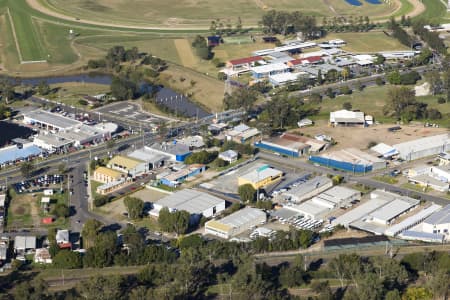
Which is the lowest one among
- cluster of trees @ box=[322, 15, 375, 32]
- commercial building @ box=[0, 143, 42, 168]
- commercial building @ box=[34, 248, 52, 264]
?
commercial building @ box=[34, 248, 52, 264]

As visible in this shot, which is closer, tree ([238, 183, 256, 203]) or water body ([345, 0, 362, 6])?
tree ([238, 183, 256, 203])

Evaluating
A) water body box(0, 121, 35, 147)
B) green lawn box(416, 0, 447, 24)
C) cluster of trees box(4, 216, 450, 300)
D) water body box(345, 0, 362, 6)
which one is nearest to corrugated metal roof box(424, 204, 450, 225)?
cluster of trees box(4, 216, 450, 300)

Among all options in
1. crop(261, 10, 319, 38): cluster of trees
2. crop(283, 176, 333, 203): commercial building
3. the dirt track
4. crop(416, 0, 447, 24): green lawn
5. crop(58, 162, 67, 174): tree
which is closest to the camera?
crop(283, 176, 333, 203): commercial building

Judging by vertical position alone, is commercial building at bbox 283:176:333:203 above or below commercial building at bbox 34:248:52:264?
above

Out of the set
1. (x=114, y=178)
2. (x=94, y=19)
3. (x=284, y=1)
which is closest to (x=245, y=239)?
(x=114, y=178)

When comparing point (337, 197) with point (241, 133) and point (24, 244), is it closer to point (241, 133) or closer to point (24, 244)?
point (241, 133)

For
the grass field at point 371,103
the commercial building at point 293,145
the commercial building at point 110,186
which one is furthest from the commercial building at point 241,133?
the commercial building at point 110,186

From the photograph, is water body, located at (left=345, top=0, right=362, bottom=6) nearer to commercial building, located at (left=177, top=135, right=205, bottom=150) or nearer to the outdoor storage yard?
the outdoor storage yard
